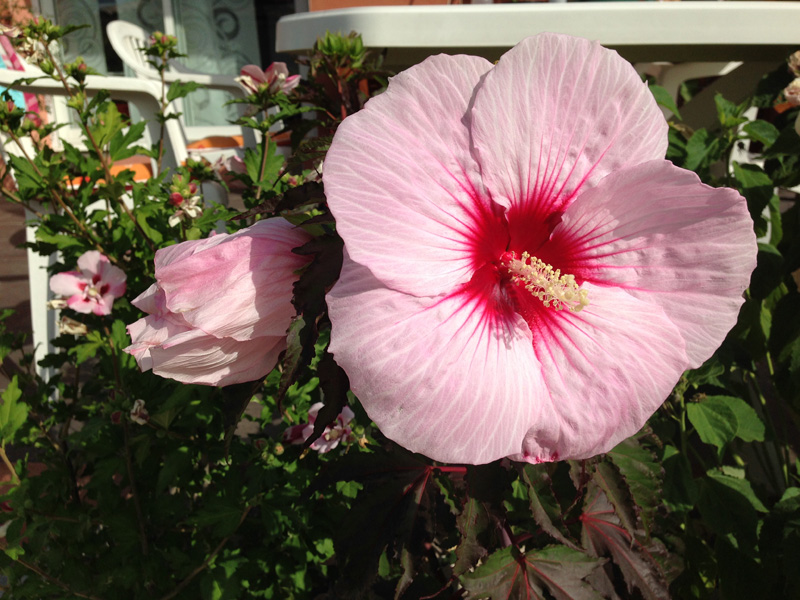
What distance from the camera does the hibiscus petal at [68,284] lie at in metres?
1.26

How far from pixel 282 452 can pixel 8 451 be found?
176 centimetres

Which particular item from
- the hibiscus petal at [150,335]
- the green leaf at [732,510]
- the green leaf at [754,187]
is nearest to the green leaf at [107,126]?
the hibiscus petal at [150,335]

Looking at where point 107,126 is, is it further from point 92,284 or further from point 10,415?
point 10,415

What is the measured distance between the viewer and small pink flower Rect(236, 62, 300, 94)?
4.02ft

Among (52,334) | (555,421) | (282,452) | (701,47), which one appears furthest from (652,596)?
(52,334)

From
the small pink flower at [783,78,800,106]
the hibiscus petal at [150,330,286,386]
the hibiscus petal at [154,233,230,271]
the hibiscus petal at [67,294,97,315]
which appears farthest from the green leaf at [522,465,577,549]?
the hibiscus petal at [67,294,97,315]

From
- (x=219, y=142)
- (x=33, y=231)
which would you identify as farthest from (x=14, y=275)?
(x=33, y=231)

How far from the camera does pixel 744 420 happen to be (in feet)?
3.95

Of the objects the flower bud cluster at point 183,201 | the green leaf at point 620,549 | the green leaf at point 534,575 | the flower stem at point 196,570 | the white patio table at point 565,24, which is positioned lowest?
the flower stem at point 196,570

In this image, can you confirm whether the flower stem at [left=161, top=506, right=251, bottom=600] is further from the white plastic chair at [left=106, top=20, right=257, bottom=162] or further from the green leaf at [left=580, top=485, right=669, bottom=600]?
the white plastic chair at [left=106, top=20, right=257, bottom=162]

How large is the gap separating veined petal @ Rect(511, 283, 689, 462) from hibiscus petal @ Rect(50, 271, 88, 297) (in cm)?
117

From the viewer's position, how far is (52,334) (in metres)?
2.02

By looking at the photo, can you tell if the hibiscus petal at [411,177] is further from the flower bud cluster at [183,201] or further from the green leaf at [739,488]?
the green leaf at [739,488]

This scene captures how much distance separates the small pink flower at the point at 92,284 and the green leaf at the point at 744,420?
1368mm
